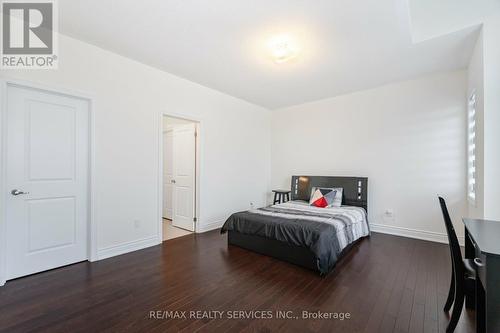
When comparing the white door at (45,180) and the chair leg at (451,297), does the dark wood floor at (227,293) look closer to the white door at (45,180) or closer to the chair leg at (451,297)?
the chair leg at (451,297)

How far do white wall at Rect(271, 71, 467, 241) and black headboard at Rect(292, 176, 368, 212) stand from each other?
0.80ft

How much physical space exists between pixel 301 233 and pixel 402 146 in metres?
2.76

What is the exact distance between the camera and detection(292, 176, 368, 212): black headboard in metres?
4.21

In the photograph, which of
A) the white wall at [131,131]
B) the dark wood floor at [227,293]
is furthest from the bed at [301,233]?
the white wall at [131,131]

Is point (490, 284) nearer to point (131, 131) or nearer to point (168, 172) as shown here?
point (131, 131)

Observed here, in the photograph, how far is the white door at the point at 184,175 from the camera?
4262 mm

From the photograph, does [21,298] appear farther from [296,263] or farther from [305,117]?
[305,117]

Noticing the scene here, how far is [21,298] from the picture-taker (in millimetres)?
2055

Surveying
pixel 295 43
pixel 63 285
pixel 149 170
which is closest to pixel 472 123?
pixel 295 43

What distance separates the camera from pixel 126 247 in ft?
10.4

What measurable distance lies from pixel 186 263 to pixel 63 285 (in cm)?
123

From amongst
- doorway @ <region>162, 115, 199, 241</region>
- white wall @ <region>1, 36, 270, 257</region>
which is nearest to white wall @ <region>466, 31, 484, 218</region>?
white wall @ <region>1, 36, 270, 257</region>

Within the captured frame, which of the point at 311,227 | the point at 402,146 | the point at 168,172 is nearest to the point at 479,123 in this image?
the point at 402,146

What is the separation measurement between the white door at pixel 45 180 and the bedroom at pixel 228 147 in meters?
0.03
